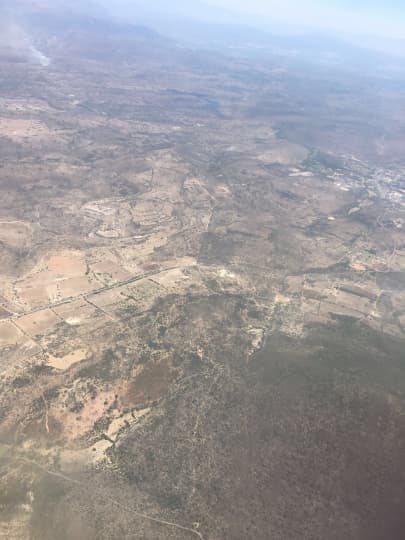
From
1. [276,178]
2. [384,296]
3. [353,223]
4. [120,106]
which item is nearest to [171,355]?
[384,296]

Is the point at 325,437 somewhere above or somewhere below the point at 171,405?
above

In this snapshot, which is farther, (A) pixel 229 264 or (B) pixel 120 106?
(B) pixel 120 106

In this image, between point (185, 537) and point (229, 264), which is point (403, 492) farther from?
point (229, 264)

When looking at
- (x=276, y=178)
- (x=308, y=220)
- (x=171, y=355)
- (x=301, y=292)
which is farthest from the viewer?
(x=276, y=178)

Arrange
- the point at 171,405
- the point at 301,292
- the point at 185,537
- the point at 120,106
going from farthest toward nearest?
the point at 120,106
the point at 301,292
the point at 171,405
the point at 185,537

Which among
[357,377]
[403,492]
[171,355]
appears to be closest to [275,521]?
[403,492]

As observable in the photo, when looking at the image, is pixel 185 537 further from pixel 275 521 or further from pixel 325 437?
pixel 325 437
